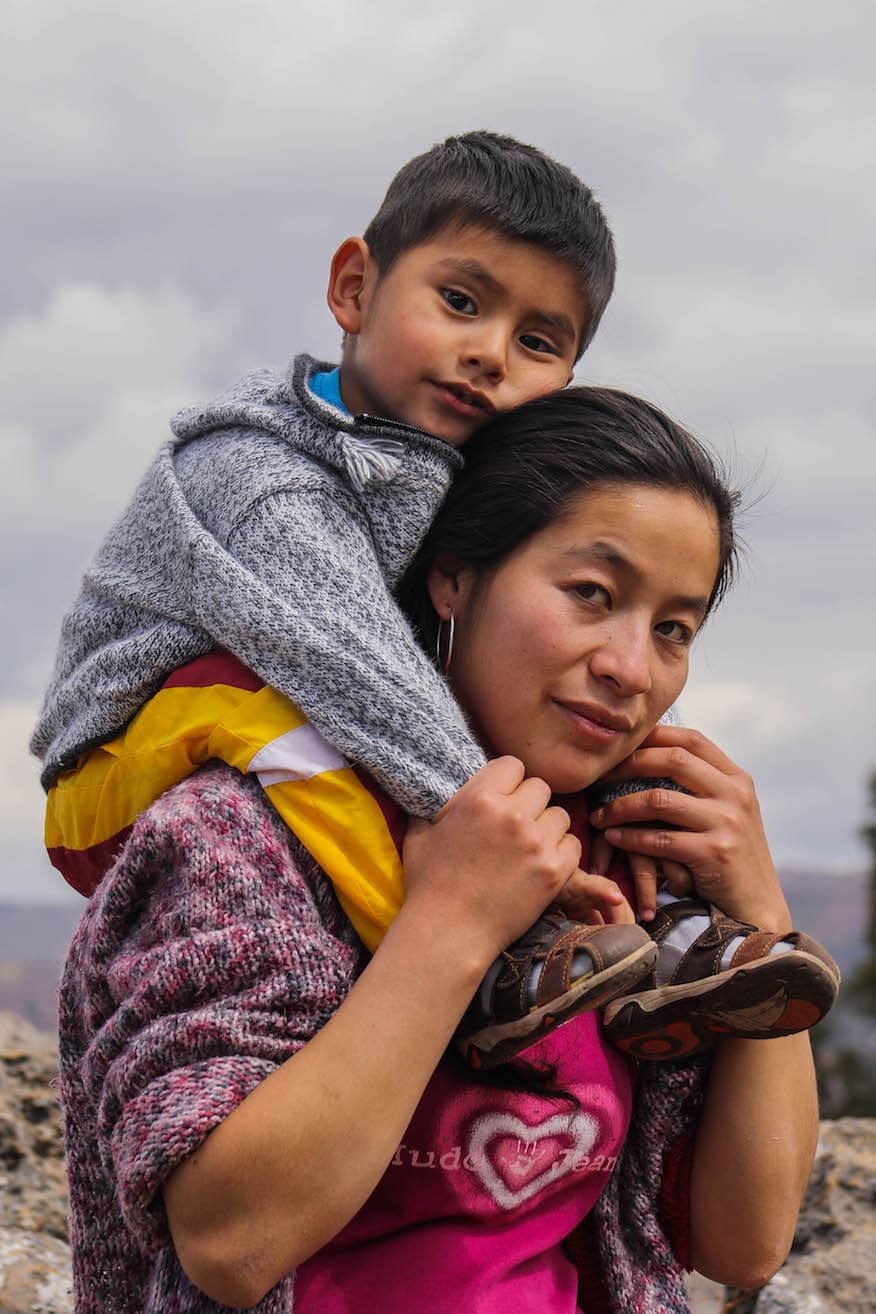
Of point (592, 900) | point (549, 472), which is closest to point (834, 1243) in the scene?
point (592, 900)

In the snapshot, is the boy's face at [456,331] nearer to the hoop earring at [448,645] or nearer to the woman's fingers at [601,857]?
the hoop earring at [448,645]

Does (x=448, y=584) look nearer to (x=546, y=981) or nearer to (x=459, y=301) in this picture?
(x=459, y=301)

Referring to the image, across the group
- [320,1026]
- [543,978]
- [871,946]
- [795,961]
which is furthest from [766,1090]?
[871,946]

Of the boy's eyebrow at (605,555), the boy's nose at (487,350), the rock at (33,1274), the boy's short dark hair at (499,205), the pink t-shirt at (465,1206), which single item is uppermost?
the boy's short dark hair at (499,205)

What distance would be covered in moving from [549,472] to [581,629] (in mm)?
288

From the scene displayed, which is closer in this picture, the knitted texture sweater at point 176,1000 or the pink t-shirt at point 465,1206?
the knitted texture sweater at point 176,1000

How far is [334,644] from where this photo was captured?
73.3 inches

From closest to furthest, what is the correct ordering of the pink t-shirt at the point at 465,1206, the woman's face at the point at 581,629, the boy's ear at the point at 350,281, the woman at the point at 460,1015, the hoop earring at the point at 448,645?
the woman at the point at 460,1015 → the pink t-shirt at the point at 465,1206 → the woman's face at the point at 581,629 → the hoop earring at the point at 448,645 → the boy's ear at the point at 350,281

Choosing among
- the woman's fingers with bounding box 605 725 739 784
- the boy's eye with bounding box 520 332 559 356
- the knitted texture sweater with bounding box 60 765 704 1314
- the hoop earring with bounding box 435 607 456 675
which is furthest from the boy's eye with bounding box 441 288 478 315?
the knitted texture sweater with bounding box 60 765 704 1314

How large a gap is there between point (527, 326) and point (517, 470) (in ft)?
1.09

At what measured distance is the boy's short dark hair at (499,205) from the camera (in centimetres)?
224

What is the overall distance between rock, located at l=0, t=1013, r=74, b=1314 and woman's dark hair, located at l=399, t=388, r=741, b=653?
182 cm

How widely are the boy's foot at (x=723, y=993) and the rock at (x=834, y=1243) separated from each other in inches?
47.9

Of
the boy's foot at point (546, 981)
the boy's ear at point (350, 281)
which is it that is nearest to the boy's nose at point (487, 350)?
the boy's ear at point (350, 281)
